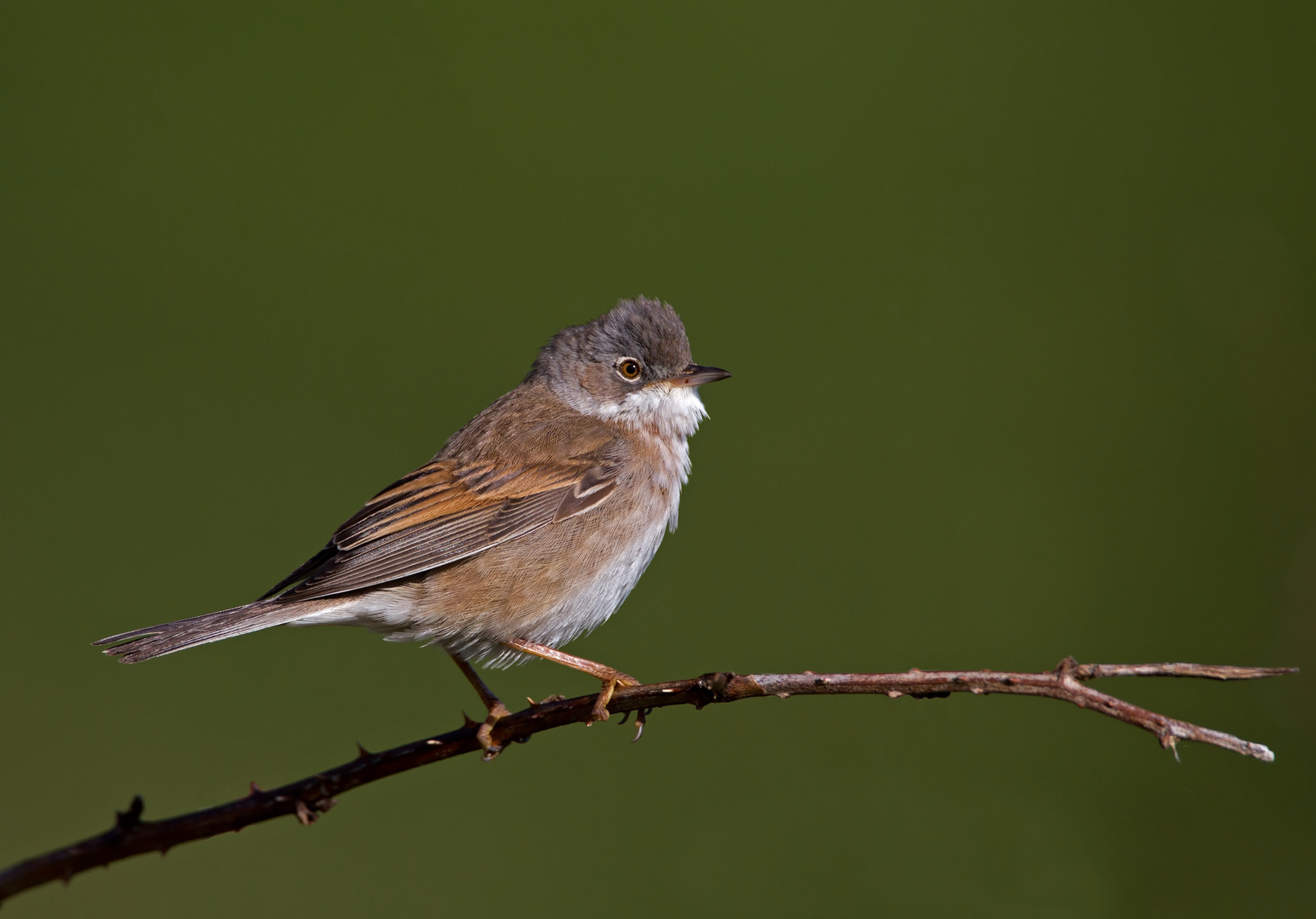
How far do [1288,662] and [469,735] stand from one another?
400 centimetres

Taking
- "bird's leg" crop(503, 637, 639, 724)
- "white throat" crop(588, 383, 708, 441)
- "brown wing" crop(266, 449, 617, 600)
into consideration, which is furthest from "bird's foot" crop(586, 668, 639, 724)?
"white throat" crop(588, 383, 708, 441)

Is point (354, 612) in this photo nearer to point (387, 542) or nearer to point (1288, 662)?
point (387, 542)

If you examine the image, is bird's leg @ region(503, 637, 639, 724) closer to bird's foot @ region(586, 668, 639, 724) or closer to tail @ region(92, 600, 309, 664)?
bird's foot @ region(586, 668, 639, 724)

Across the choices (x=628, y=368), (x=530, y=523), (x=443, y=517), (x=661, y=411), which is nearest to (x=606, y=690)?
(x=530, y=523)

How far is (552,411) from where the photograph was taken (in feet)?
13.3

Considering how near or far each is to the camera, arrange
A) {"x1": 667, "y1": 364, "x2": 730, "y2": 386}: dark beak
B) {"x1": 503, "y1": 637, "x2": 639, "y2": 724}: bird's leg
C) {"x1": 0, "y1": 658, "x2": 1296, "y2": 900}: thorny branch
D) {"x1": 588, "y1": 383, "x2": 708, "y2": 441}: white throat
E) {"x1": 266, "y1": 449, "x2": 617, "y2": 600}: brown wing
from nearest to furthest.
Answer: {"x1": 0, "y1": 658, "x2": 1296, "y2": 900}: thorny branch
{"x1": 503, "y1": 637, "x2": 639, "y2": 724}: bird's leg
{"x1": 266, "y1": 449, "x2": 617, "y2": 600}: brown wing
{"x1": 667, "y1": 364, "x2": 730, "y2": 386}: dark beak
{"x1": 588, "y1": 383, "x2": 708, "y2": 441}: white throat

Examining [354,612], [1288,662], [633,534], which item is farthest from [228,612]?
[1288,662]

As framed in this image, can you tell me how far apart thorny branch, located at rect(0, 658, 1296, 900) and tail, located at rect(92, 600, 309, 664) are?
81 centimetres

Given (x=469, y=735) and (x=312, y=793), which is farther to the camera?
(x=469, y=735)

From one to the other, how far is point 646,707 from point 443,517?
1.58 metres

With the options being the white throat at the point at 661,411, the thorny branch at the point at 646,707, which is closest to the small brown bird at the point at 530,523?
the white throat at the point at 661,411

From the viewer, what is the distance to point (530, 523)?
356cm

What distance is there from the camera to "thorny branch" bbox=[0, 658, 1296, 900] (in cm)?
147

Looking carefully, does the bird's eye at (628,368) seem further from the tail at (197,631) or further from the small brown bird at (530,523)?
the tail at (197,631)
